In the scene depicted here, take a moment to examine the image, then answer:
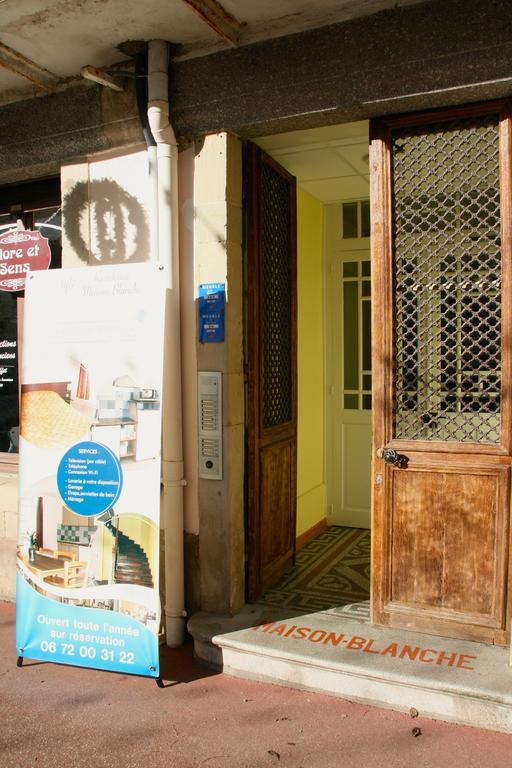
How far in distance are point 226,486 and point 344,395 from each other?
2389 millimetres

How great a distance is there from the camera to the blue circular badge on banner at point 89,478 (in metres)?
3.40

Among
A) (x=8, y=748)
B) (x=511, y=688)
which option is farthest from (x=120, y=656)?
(x=511, y=688)

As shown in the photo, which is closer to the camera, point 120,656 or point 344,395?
point 120,656

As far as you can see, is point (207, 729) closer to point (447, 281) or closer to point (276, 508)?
point (276, 508)

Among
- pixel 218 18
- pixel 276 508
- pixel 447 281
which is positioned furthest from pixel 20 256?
pixel 447 281

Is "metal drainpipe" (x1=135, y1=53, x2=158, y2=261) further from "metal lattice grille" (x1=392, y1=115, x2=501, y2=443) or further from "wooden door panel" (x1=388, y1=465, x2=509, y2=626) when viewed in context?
"wooden door panel" (x1=388, y1=465, x2=509, y2=626)

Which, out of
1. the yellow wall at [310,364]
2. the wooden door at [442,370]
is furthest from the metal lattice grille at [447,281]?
the yellow wall at [310,364]

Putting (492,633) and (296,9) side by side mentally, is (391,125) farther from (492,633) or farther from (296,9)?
(492,633)

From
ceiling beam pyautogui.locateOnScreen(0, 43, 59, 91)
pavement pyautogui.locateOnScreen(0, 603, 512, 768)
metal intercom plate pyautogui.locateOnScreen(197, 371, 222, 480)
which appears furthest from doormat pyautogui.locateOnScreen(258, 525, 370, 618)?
ceiling beam pyautogui.locateOnScreen(0, 43, 59, 91)

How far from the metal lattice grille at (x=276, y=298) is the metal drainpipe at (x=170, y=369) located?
0.71 metres

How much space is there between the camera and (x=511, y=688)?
2.95 metres

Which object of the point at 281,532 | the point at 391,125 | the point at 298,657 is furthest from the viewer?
the point at 281,532

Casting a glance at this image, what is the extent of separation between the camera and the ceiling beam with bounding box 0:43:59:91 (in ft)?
12.6

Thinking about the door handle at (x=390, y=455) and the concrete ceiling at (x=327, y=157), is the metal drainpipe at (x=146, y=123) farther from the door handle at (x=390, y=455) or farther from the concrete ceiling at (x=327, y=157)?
the door handle at (x=390, y=455)
